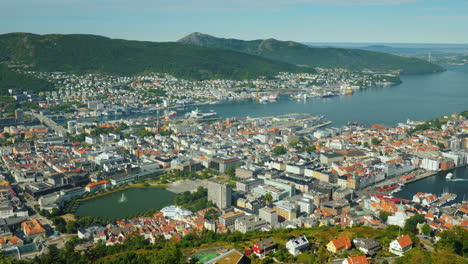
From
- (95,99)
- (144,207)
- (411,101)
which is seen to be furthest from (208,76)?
(144,207)

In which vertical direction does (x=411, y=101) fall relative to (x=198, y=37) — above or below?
below

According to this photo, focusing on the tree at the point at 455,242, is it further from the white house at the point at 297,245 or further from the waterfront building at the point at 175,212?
the waterfront building at the point at 175,212

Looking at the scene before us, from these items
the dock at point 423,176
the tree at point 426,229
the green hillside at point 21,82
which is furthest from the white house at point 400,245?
the green hillside at point 21,82

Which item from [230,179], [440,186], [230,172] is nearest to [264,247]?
[230,179]

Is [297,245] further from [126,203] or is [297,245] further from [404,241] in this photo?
[126,203]

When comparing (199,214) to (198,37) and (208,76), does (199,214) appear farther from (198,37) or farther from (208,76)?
(198,37)

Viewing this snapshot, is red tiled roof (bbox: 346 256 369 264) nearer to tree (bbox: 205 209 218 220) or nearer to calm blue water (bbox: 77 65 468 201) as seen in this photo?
tree (bbox: 205 209 218 220)

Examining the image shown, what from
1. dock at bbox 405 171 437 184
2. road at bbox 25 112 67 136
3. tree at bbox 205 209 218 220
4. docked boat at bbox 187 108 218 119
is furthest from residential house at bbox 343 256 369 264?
docked boat at bbox 187 108 218 119
